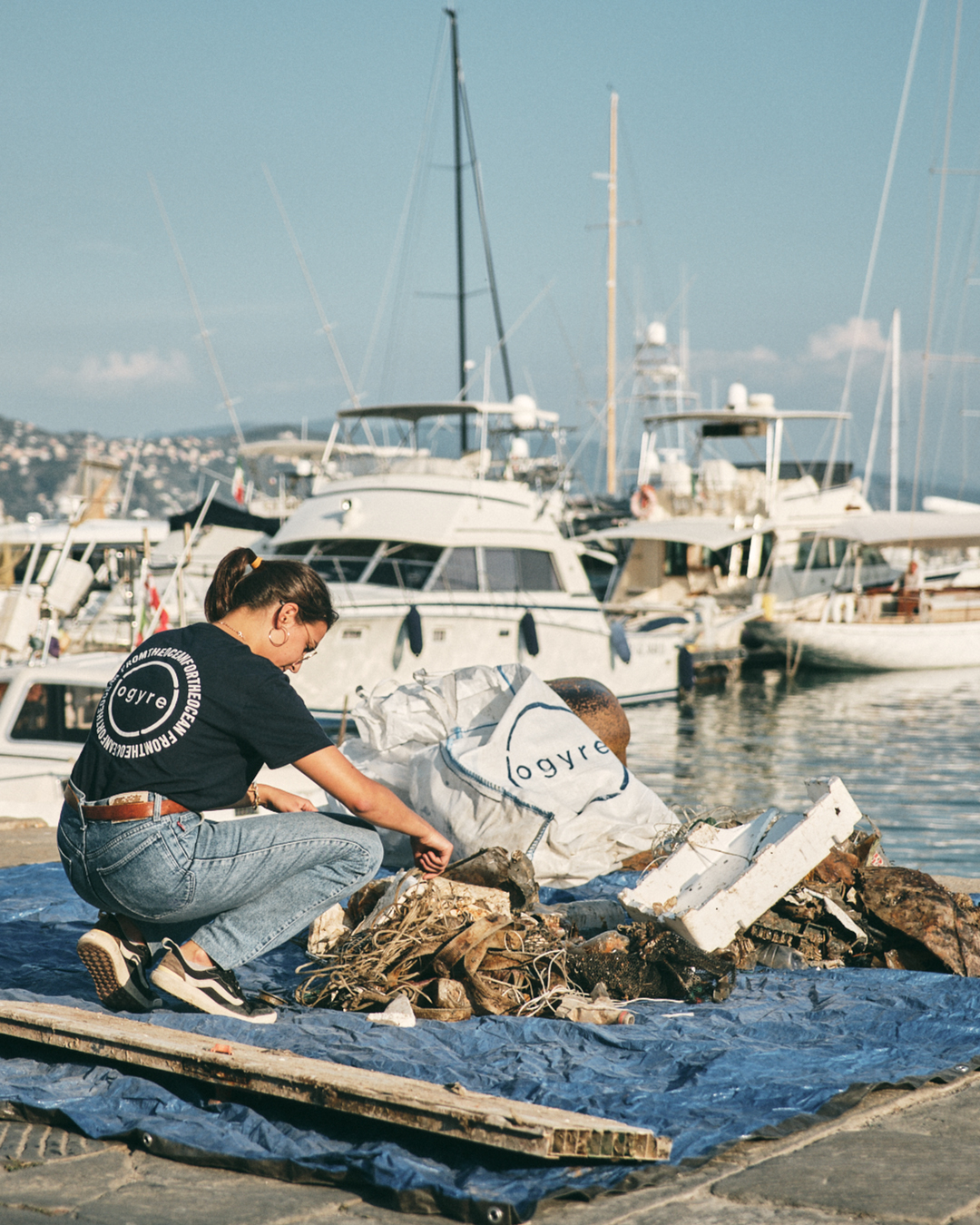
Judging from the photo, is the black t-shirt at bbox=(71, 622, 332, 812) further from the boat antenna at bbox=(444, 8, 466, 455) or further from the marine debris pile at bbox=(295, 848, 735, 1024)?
the boat antenna at bbox=(444, 8, 466, 455)

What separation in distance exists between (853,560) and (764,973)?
2466cm

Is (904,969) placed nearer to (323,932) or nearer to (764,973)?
(764,973)


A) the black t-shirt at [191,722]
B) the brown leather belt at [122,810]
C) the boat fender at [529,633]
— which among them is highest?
the black t-shirt at [191,722]

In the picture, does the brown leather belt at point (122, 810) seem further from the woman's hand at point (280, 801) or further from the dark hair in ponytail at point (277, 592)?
the woman's hand at point (280, 801)

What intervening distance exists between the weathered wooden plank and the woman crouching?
237 mm

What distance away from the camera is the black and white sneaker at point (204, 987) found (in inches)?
126

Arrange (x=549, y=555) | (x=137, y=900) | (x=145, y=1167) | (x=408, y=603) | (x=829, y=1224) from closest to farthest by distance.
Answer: (x=829, y=1224)
(x=145, y=1167)
(x=137, y=900)
(x=408, y=603)
(x=549, y=555)

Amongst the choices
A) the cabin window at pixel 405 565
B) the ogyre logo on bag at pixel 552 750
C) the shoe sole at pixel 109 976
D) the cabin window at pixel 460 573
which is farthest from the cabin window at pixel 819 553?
the shoe sole at pixel 109 976

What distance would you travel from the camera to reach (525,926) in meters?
3.84

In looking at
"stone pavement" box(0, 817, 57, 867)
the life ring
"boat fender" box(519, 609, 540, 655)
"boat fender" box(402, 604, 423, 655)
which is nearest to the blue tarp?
"stone pavement" box(0, 817, 57, 867)

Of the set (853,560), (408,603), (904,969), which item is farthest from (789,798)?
(853,560)

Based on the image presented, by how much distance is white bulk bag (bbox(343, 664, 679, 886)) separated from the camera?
518 centimetres

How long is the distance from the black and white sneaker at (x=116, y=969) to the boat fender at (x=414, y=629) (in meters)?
11.1

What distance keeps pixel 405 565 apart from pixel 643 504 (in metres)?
12.1
